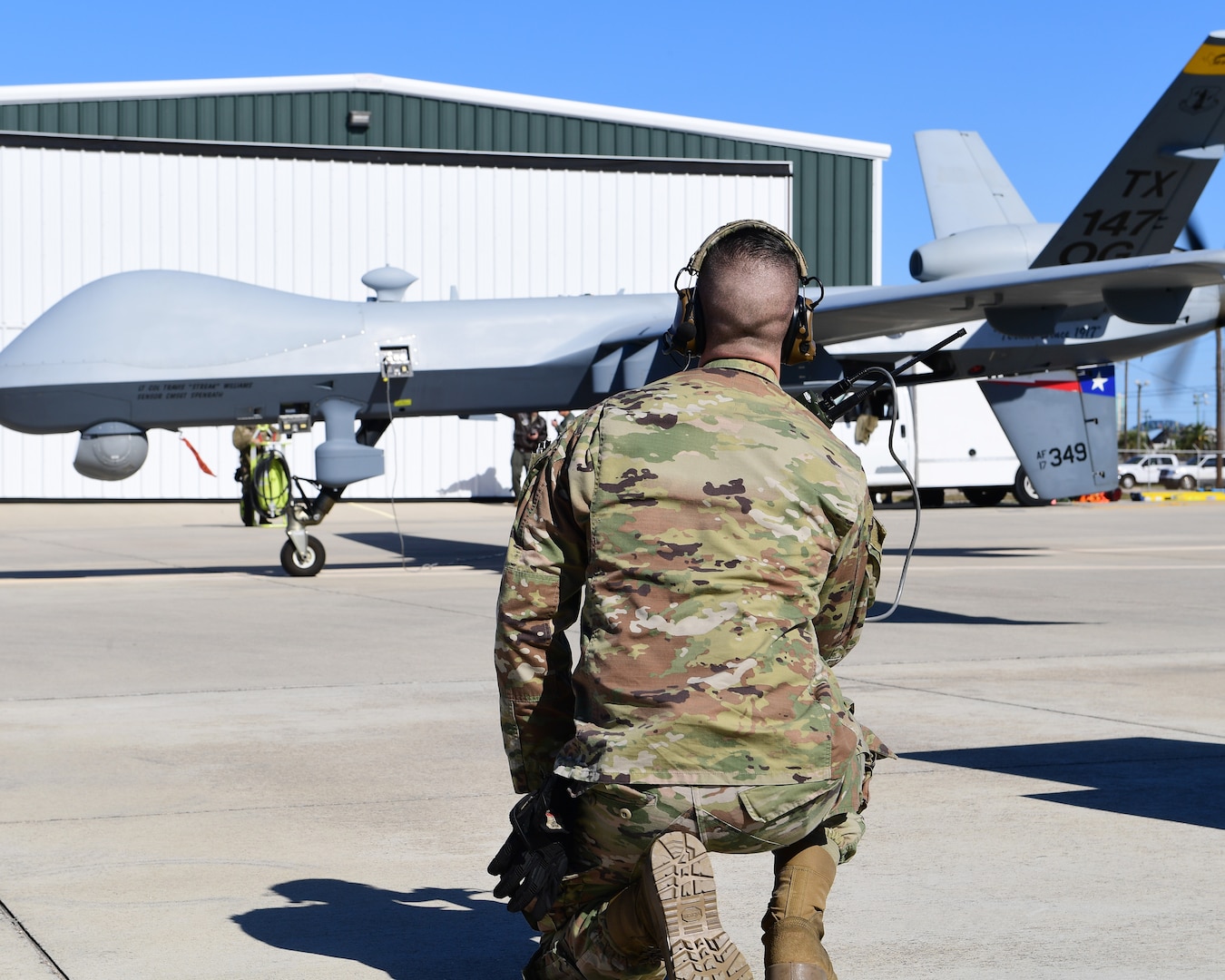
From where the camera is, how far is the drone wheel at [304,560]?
1716cm

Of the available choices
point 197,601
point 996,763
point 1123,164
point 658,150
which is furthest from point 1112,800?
point 658,150

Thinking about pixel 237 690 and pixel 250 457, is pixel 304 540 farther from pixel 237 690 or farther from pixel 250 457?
pixel 250 457

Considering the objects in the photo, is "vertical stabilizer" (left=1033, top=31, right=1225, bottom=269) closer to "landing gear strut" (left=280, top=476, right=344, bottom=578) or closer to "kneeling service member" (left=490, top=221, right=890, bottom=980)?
"landing gear strut" (left=280, top=476, right=344, bottom=578)

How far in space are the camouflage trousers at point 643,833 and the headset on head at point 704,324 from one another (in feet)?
3.45

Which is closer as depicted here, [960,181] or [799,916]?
[799,916]

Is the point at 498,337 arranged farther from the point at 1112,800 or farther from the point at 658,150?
the point at 658,150

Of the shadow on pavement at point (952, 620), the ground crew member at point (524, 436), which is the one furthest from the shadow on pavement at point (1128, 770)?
the ground crew member at point (524, 436)

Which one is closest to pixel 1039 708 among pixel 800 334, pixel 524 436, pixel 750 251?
pixel 800 334

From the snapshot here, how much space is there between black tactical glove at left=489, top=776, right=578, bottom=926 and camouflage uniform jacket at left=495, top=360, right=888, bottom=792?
0.08 metres

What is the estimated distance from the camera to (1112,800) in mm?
6090

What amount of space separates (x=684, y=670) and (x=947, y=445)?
3219 centimetres

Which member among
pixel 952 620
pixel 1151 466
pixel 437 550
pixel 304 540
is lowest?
pixel 1151 466

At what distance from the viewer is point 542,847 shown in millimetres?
3051

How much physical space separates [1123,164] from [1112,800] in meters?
11.6
